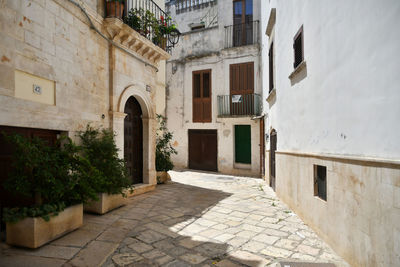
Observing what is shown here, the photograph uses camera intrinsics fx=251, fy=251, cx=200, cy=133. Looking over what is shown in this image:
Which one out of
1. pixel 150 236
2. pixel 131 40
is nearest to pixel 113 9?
pixel 131 40

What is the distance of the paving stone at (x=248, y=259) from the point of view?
10.6 feet

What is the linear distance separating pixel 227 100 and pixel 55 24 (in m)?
9.81

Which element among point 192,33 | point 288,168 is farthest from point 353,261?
point 192,33

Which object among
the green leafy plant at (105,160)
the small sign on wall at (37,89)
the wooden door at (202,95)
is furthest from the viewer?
the wooden door at (202,95)

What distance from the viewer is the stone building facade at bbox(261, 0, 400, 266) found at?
7.90ft

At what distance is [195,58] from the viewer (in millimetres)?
14555

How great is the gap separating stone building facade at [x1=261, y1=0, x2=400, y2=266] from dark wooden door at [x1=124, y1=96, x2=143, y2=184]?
15.2ft

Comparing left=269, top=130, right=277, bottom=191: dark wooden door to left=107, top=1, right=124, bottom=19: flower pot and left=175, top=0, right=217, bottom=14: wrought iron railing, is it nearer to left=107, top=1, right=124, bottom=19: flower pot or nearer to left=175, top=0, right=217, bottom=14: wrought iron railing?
left=107, top=1, right=124, bottom=19: flower pot

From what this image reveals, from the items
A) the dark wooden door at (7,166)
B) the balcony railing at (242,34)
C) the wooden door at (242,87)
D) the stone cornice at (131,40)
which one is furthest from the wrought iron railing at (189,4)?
the dark wooden door at (7,166)

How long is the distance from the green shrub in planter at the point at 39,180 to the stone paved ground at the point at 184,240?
486 mm

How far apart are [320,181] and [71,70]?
5.15m

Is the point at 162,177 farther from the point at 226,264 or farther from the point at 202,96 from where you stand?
the point at 202,96

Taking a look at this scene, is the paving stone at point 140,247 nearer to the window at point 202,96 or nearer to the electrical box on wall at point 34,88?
the electrical box on wall at point 34,88

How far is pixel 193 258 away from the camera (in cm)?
334
